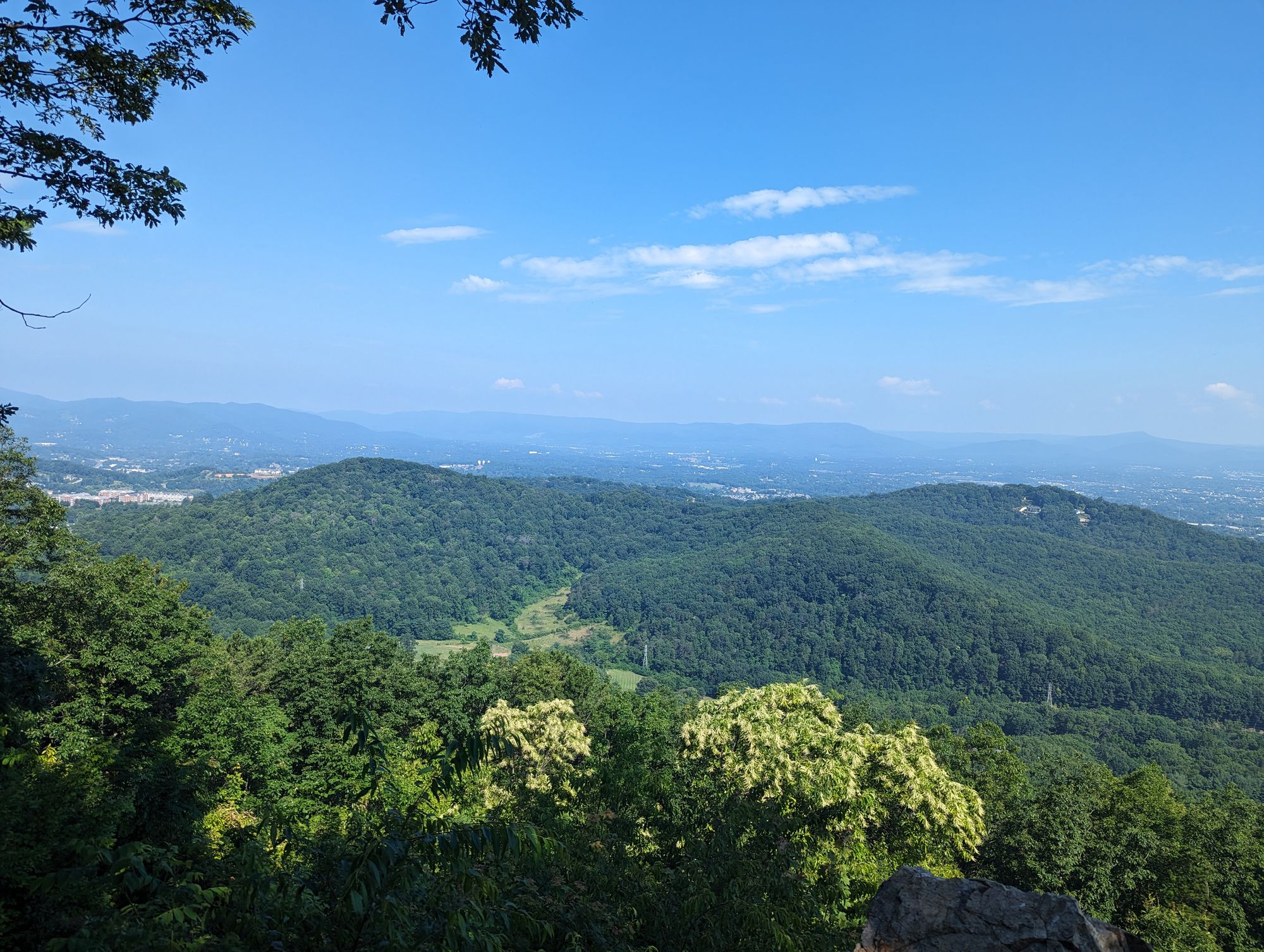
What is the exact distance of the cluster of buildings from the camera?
139875 mm

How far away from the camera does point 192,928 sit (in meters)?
3.25

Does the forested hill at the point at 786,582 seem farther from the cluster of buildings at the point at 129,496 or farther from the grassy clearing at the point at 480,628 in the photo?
the cluster of buildings at the point at 129,496

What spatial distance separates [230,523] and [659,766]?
104013mm

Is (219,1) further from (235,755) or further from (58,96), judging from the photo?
(235,755)

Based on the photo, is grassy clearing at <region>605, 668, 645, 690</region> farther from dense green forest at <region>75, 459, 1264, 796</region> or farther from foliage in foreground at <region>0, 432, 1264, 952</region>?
foliage in foreground at <region>0, 432, 1264, 952</region>

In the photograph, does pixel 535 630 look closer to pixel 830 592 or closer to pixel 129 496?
pixel 830 592

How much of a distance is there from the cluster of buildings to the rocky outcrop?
530 ft

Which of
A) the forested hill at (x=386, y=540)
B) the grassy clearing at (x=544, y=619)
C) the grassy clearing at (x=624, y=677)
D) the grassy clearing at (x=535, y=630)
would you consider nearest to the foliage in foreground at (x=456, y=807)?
the grassy clearing at (x=624, y=677)

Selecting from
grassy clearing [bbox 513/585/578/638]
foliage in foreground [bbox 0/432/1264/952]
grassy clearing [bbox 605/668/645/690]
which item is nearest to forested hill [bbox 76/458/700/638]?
grassy clearing [bbox 513/585/578/638]

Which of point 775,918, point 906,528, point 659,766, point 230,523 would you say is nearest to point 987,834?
point 659,766

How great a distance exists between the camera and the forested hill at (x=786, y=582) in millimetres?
79625

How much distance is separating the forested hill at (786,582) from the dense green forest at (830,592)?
0.38 metres

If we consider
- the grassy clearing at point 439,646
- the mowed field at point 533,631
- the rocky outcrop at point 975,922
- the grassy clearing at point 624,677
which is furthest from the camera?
the mowed field at point 533,631

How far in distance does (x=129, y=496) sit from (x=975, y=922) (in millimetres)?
199888
